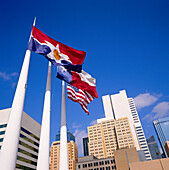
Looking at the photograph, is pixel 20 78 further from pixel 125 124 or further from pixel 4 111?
pixel 125 124

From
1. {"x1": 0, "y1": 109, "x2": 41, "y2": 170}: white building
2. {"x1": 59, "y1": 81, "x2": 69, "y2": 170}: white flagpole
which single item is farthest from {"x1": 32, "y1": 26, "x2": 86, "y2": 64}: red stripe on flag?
{"x1": 0, "y1": 109, "x2": 41, "y2": 170}: white building

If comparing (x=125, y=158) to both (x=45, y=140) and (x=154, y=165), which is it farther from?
(x=45, y=140)

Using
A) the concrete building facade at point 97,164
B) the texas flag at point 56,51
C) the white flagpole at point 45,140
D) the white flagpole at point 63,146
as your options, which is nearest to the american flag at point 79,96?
the white flagpole at point 63,146

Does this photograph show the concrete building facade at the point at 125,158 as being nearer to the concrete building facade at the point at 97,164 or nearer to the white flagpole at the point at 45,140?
the concrete building facade at the point at 97,164

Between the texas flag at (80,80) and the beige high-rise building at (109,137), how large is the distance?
15815 centimetres

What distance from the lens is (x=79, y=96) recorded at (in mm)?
15477

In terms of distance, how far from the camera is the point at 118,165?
111938 mm

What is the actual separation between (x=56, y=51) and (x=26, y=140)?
79.6m

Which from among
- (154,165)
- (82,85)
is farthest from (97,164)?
(82,85)

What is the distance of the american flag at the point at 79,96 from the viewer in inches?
603

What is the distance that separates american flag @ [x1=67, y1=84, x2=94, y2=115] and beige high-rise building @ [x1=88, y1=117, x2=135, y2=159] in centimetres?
15817

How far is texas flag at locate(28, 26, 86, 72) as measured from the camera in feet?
40.6

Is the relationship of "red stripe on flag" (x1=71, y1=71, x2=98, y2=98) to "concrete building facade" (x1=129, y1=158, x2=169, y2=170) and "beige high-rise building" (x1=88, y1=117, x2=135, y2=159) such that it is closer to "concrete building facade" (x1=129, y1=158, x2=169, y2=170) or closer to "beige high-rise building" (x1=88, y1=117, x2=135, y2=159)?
"concrete building facade" (x1=129, y1=158, x2=169, y2=170)

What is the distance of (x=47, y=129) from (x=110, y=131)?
174m
